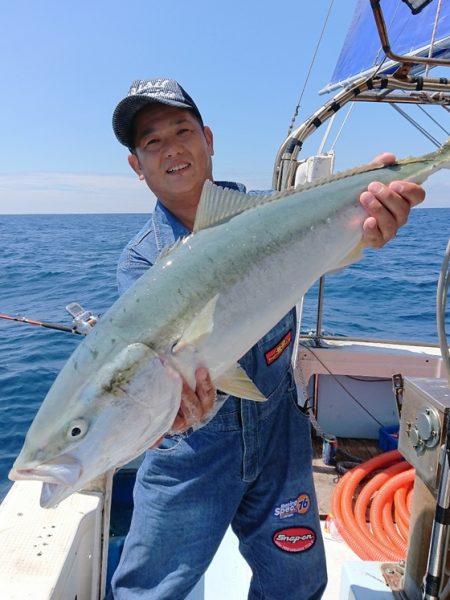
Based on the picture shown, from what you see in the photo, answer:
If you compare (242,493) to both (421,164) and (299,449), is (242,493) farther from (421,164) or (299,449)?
(421,164)

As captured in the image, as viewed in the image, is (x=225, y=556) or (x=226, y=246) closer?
(x=226, y=246)

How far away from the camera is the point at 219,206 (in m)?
1.93

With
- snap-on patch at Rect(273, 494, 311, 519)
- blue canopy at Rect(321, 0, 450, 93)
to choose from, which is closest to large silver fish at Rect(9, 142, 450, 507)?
snap-on patch at Rect(273, 494, 311, 519)

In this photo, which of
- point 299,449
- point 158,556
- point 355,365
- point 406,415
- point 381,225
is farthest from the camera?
point 355,365

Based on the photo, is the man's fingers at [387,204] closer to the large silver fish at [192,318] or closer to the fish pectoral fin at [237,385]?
the large silver fish at [192,318]

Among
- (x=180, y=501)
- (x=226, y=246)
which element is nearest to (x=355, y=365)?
(x=180, y=501)

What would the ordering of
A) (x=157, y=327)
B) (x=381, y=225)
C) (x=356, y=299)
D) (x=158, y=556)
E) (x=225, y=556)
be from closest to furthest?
(x=157, y=327)
(x=381, y=225)
(x=158, y=556)
(x=225, y=556)
(x=356, y=299)

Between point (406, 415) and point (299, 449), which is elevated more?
point (406, 415)

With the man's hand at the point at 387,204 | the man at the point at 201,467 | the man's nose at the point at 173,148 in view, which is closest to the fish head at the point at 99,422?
the man at the point at 201,467

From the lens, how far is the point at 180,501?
2242mm

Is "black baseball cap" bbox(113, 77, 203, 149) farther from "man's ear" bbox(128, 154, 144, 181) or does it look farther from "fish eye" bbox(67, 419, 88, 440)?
"fish eye" bbox(67, 419, 88, 440)

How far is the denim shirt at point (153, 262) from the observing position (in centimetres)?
232

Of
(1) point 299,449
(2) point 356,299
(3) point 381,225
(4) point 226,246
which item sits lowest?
(1) point 299,449

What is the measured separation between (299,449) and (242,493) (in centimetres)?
34
